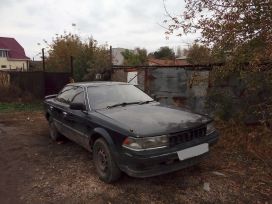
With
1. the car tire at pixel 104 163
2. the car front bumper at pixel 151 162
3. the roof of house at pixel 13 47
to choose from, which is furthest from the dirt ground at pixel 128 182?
the roof of house at pixel 13 47

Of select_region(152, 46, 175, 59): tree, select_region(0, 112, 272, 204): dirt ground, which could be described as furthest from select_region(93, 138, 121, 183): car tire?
select_region(152, 46, 175, 59): tree

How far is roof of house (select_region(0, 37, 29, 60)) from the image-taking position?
1778 inches

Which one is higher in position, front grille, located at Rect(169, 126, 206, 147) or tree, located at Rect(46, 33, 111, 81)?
tree, located at Rect(46, 33, 111, 81)

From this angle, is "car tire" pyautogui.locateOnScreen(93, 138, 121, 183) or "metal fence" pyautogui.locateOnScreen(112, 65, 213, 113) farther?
"metal fence" pyautogui.locateOnScreen(112, 65, 213, 113)

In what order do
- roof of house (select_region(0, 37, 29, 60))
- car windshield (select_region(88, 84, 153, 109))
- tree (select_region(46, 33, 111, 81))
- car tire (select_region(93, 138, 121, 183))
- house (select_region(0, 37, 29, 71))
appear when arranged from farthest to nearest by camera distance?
1. roof of house (select_region(0, 37, 29, 60))
2. house (select_region(0, 37, 29, 71))
3. tree (select_region(46, 33, 111, 81))
4. car windshield (select_region(88, 84, 153, 109))
5. car tire (select_region(93, 138, 121, 183))

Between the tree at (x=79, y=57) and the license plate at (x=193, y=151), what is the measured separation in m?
8.62

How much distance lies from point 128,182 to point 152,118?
1.08 meters

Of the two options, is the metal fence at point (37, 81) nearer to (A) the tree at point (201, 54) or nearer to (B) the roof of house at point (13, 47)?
(A) the tree at point (201, 54)

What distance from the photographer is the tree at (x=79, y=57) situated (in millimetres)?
13121

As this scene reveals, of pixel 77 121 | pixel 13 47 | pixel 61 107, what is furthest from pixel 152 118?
pixel 13 47

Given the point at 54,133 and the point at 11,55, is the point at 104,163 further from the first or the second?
the point at 11,55

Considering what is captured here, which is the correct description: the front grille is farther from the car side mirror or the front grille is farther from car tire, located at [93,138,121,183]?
the car side mirror

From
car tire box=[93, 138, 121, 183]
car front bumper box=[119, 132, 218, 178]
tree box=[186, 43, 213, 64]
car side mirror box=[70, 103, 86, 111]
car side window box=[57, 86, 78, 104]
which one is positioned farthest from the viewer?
tree box=[186, 43, 213, 64]

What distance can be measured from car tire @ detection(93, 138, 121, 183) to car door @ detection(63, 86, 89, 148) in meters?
0.45
